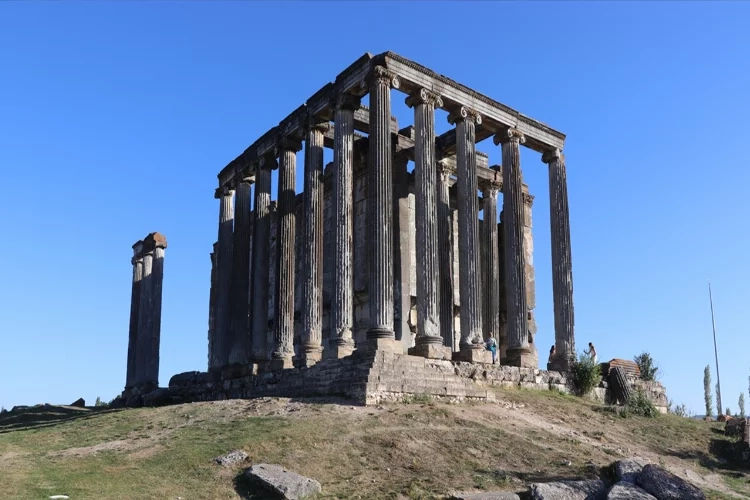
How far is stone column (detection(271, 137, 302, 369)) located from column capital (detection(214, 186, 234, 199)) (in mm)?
5063

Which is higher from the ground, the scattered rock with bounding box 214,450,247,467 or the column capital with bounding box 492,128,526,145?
the column capital with bounding box 492,128,526,145

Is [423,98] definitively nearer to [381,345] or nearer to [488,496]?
[381,345]

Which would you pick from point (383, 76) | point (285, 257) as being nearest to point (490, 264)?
point (285, 257)

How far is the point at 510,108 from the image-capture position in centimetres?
2892

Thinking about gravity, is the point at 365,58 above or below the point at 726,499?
above

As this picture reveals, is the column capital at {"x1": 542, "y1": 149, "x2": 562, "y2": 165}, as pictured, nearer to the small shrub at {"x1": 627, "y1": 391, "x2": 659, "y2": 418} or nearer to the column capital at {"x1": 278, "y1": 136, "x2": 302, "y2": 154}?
the column capital at {"x1": 278, "y1": 136, "x2": 302, "y2": 154}

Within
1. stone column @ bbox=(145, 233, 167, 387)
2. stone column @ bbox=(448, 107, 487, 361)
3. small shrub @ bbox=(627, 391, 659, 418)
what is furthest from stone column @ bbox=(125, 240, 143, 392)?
small shrub @ bbox=(627, 391, 659, 418)

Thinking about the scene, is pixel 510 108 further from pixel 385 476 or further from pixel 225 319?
pixel 385 476

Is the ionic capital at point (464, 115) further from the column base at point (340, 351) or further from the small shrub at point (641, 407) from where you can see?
the small shrub at point (641, 407)

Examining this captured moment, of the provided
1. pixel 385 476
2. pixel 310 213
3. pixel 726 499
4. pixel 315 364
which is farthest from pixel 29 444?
pixel 726 499

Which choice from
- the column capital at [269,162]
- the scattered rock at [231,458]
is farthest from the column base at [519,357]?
the scattered rock at [231,458]

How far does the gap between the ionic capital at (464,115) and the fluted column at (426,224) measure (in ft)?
5.54

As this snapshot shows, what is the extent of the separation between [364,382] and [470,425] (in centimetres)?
316

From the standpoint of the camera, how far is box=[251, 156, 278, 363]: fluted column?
98.2ft
